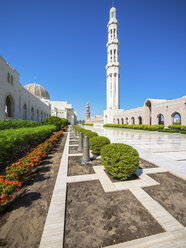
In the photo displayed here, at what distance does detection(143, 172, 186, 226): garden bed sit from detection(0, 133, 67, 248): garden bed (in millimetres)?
2614

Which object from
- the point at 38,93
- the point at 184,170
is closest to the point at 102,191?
the point at 184,170

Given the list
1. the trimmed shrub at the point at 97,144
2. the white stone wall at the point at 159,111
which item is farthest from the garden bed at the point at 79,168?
the white stone wall at the point at 159,111

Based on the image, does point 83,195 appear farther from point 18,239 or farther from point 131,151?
point 131,151

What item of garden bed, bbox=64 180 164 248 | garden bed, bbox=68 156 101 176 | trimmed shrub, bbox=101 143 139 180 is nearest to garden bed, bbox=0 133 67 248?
garden bed, bbox=64 180 164 248

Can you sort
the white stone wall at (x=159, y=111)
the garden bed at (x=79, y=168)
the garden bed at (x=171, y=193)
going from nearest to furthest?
the garden bed at (x=171, y=193), the garden bed at (x=79, y=168), the white stone wall at (x=159, y=111)

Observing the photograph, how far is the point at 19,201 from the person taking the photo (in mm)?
2680

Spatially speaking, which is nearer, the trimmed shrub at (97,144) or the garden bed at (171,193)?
the garden bed at (171,193)

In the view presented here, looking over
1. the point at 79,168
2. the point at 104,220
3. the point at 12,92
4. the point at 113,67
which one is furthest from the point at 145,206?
the point at 113,67

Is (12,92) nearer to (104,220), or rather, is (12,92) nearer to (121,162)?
(121,162)

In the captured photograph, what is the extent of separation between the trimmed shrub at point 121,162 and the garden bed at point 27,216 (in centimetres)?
194

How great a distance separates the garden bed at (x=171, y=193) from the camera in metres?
2.33

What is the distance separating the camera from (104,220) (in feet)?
6.98

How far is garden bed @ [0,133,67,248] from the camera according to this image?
1.77m

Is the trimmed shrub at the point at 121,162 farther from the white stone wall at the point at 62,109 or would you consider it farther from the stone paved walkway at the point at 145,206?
the white stone wall at the point at 62,109
